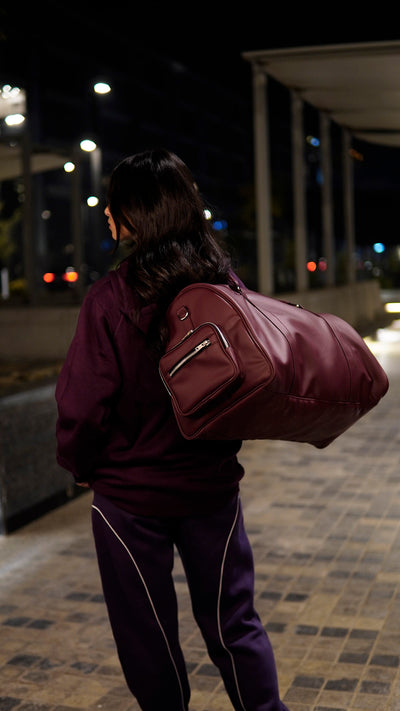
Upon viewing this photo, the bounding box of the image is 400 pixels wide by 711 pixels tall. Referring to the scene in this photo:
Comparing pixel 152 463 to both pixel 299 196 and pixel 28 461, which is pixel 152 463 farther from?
pixel 299 196

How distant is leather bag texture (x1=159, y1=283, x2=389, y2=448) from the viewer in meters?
2.12

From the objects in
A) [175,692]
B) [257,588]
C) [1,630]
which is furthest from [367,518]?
[175,692]

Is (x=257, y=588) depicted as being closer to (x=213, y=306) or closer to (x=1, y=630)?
(x=1, y=630)

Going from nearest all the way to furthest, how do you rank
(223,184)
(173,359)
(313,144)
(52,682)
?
(173,359) < (52,682) < (313,144) < (223,184)

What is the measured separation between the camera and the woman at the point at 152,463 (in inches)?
89.0

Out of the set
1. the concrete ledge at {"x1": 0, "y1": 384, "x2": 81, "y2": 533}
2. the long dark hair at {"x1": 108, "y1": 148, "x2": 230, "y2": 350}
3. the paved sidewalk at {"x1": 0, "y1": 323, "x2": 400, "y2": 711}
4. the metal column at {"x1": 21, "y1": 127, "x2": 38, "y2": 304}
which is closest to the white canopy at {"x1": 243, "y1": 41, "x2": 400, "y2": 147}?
the metal column at {"x1": 21, "y1": 127, "x2": 38, "y2": 304}

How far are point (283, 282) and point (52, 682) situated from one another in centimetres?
1900

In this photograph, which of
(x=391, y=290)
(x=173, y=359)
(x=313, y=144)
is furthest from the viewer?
(x=391, y=290)

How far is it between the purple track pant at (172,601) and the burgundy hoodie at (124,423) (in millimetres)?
73

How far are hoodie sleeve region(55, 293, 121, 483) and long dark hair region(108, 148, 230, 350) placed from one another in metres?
0.11

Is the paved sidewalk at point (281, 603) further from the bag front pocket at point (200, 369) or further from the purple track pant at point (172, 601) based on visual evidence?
the bag front pocket at point (200, 369)

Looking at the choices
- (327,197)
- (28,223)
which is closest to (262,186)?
(28,223)

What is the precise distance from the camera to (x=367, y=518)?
570 cm

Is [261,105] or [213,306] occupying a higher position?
[261,105]
